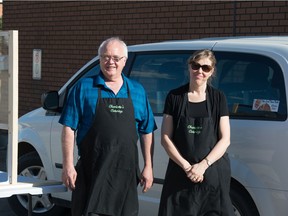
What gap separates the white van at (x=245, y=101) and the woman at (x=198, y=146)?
289 millimetres

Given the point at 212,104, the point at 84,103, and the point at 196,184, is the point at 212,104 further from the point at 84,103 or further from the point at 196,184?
the point at 84,103

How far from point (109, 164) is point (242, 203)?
109 centimetres

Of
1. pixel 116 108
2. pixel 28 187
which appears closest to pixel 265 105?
pixel 116 108

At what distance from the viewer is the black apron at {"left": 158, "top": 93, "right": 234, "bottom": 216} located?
12.2 feet

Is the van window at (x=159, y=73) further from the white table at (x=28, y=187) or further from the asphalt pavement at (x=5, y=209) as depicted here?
the asphalt pavement at (x=5, y=209)

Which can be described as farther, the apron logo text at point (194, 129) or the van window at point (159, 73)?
the van window at point (159, 73)

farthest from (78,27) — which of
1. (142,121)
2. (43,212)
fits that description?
(142,121)

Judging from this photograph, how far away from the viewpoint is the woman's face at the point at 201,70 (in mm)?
3715

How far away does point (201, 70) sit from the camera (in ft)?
12.2

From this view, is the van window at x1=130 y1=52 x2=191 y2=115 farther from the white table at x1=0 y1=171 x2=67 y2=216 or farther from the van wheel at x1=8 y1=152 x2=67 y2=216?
the van wheel at x1=8 y1=152 x2=67 y2=216

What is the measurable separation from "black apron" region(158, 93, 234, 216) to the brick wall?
4059 mm

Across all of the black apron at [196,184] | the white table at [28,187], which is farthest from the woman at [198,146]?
the white table at [28,187]

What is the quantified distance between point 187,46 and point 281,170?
1.34 meters

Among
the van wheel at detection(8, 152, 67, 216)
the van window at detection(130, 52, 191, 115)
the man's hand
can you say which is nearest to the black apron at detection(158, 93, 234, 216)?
the man's hand
